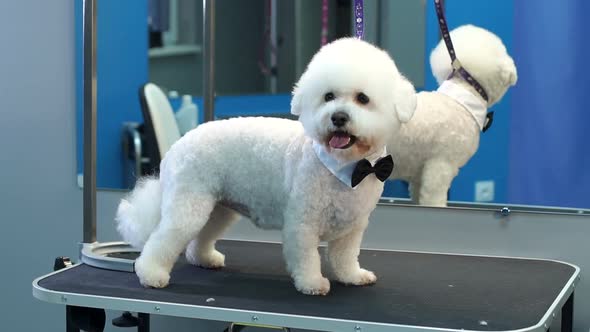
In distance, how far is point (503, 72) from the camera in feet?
5.54

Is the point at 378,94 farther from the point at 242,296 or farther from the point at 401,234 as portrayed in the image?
the point at 401,234

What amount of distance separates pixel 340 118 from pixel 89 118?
68 cm

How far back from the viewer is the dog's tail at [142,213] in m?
1.50

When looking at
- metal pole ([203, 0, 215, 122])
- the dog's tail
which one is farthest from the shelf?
the dog's tail

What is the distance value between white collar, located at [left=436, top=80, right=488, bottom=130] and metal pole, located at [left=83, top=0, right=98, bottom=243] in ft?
2.23

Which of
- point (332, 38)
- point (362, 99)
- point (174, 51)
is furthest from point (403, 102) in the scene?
point (174, 51)

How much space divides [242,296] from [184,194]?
0.19m

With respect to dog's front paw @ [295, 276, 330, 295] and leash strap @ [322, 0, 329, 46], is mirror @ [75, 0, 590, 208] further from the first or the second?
dog's front paw @ [295, 276, 330, 295]

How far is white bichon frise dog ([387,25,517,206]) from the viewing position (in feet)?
5.47

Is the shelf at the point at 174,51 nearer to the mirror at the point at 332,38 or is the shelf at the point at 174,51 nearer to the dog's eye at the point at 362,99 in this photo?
the mirror at the point at 332,38

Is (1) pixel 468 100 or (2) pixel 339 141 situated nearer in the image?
(2) pixel 339 141

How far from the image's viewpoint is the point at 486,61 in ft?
5.52

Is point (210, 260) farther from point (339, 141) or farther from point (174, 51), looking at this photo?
point (174, 51)

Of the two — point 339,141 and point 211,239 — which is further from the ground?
point 339,141
